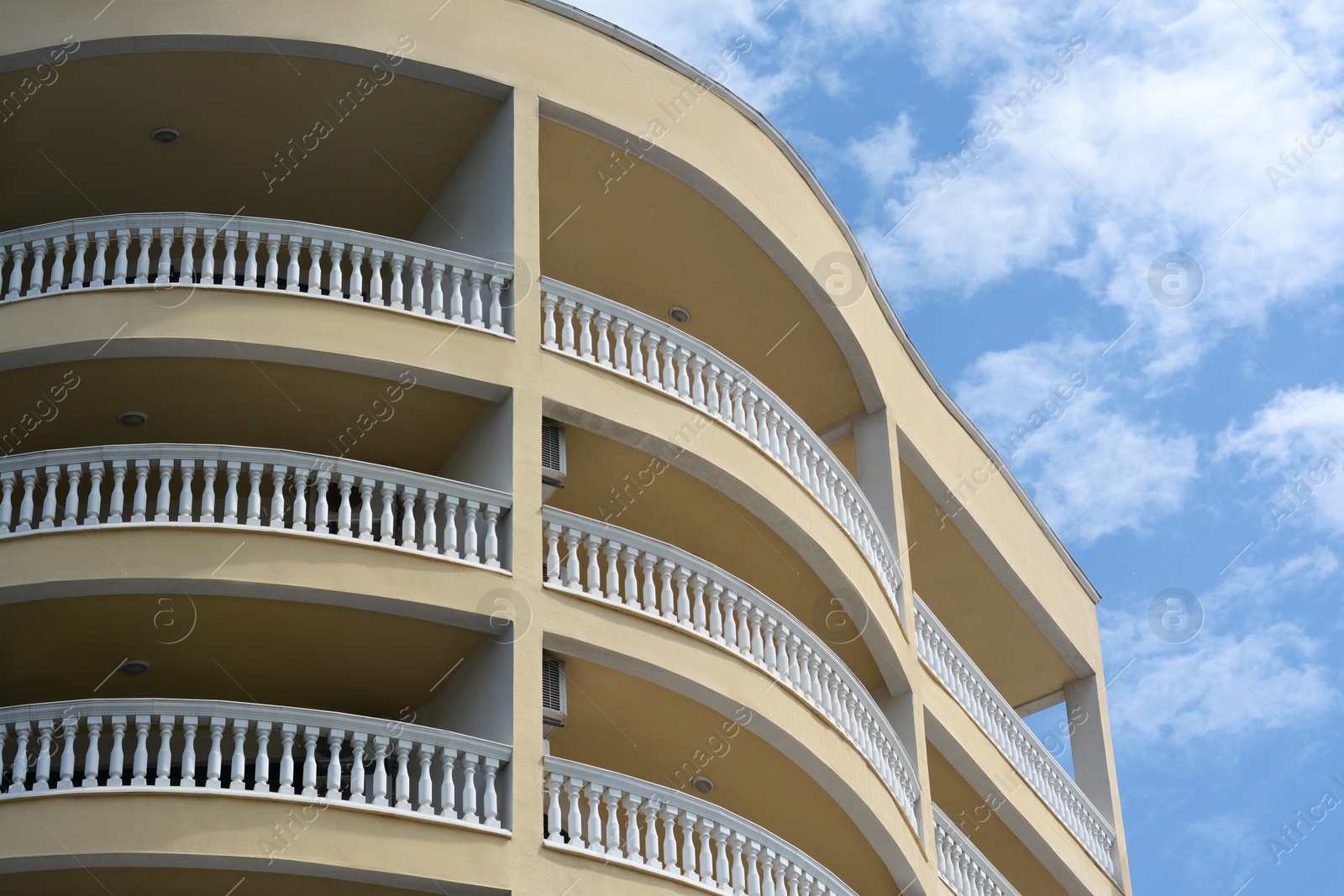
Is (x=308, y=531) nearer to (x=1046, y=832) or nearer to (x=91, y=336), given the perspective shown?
(x=91, y=336)

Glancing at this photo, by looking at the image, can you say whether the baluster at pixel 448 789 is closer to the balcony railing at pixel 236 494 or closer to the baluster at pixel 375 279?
the balcony railing at pixel 236 494

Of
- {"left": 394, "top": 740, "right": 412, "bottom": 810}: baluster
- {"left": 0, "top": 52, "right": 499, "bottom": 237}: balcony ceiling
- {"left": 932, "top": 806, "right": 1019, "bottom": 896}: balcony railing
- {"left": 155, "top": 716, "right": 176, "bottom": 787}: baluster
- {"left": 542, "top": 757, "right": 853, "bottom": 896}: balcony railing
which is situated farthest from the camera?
{"left": 932, "top": 806, "right": 1019, "bottom": 896}: balcony railing

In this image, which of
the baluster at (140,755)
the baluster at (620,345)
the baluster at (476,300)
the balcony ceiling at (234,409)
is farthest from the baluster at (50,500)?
the baluster at (620,345)

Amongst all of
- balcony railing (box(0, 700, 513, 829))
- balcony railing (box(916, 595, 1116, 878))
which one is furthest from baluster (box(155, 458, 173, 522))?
balcony railing (box(916, 595, 1116, 878))

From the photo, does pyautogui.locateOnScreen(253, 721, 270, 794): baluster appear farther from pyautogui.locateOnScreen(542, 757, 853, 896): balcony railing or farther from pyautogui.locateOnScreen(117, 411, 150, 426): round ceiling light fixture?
pyautogui.locateOnScreen(117, 411, 150, 426): round ceiling light fixture

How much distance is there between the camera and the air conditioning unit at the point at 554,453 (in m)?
19.6

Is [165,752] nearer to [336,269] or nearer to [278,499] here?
[278,499]

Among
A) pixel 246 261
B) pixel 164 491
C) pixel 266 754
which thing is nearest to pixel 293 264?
pixel 246 261

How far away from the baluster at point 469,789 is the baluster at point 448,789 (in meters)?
0.10

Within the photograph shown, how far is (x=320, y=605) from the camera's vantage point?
58.1ft

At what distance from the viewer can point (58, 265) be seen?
18.9m

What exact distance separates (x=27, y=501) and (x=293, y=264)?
11.8ft

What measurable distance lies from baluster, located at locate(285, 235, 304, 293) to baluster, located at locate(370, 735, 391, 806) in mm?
4930

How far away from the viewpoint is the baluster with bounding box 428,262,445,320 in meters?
19.3
